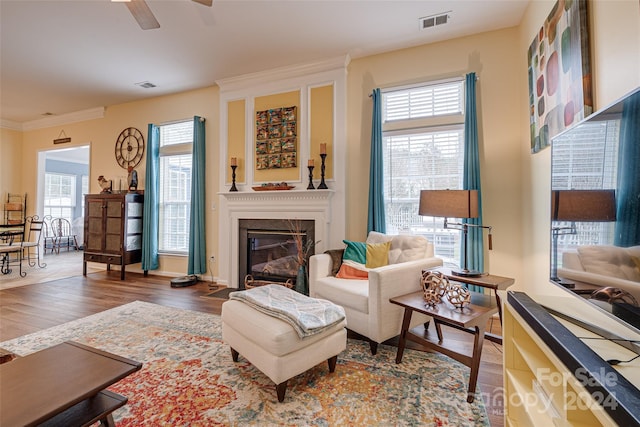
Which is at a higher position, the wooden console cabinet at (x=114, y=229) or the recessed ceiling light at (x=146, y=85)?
the recessed ceiling light at (x=146, y=85)

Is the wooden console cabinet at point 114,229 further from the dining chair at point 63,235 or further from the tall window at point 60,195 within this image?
the tall window at point 60,195

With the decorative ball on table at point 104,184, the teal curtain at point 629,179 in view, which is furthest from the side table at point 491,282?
the decorative ball on table at point 104,184

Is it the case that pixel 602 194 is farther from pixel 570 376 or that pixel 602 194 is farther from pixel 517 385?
pixel 517 385

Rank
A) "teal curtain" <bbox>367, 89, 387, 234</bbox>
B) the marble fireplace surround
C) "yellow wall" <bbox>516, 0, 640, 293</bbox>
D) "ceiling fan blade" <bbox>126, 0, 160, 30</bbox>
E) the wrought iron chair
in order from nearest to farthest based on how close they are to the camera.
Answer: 1. "yellow wall" <bbox>516, 0, 640, 293</bbox>
2. "ceiling fan blade" <bbox>126, 0, 160, 30</bbox>
3. "teal curtain" <bbox>367, 89, 387, 234</bbox>
4. the marble fireplace surround
5. the wrought iron chair

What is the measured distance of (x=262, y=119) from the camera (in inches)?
157

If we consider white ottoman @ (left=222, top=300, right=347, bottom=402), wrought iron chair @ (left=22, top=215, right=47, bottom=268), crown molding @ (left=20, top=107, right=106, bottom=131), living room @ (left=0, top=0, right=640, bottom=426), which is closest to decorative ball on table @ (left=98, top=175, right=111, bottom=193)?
crown molding @ (left=20, top=107, right=106, bottom=131)

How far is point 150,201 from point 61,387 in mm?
4027

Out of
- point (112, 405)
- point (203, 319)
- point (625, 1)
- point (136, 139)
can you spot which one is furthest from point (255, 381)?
point (136, 139)

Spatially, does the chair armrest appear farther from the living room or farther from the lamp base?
the lamp base

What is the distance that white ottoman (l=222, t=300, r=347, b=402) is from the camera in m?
1.61

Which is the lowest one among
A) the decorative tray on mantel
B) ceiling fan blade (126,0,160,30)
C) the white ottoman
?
the white ottoman

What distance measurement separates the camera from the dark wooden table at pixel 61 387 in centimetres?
103

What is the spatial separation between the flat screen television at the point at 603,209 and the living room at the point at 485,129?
2.23 feet

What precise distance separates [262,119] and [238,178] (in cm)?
89
